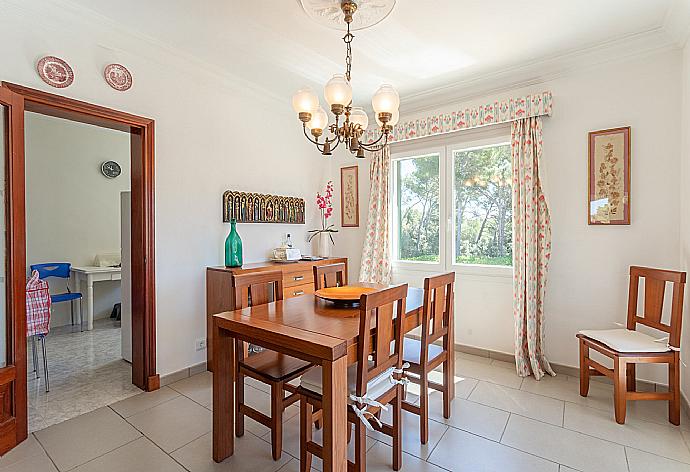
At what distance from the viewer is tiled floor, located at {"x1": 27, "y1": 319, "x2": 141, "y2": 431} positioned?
2553 mm

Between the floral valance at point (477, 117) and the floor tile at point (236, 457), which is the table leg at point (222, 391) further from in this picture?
the floral valance at point (477, 117)

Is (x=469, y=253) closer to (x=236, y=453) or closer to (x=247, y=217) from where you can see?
(x=247, y=217)

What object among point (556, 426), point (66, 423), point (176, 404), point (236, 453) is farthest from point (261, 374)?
point (556, 426)

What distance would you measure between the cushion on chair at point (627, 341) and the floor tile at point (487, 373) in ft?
2.30

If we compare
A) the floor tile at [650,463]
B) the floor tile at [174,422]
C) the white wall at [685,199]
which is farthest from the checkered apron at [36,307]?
the white wall at [685,199]

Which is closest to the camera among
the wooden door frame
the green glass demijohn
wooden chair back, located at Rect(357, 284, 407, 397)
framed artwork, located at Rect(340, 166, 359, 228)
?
wooden chair back, located at Rect(357, 284, 407, 397)

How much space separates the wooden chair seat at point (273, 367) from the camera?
1.99m

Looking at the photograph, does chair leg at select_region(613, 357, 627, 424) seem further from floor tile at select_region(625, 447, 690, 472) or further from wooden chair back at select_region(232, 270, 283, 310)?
wooden chair back at select_region(232, 270, 283, 310)

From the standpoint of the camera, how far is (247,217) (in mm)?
3637

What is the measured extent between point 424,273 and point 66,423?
10.6ft

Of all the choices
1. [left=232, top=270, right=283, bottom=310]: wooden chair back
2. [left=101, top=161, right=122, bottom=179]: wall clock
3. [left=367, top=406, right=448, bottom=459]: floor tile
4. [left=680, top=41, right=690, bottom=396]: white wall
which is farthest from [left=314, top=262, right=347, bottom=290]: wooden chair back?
[left=101, top=161, right=122, bottom=179]: wall clock

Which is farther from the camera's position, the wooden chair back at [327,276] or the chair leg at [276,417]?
the wooden chair back at [327,276]

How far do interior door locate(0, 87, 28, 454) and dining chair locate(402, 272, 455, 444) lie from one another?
229cm

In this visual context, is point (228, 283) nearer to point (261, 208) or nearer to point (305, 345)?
point (261, 208)
